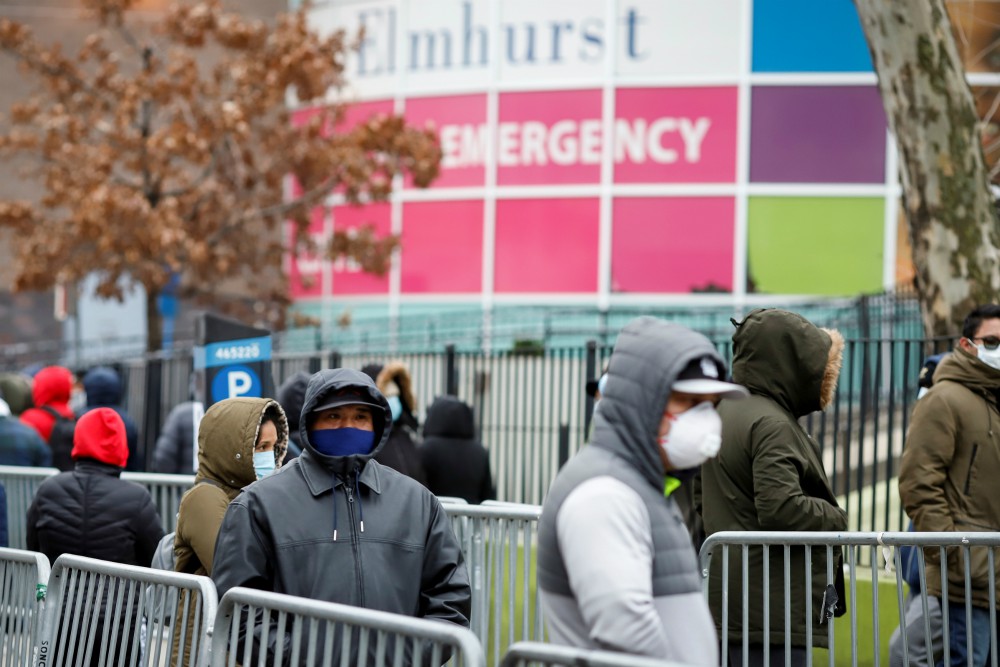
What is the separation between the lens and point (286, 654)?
4066 mm

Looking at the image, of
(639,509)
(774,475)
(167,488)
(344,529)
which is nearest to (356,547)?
(344,529)

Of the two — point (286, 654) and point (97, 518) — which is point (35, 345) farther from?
point (286, 654)

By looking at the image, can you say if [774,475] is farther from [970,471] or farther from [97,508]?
[97,508]

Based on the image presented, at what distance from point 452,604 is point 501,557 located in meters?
1.82

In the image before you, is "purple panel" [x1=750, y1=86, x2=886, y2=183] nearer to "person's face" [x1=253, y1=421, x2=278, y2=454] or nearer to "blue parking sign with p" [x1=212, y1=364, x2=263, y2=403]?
"blue parking sign with p" [x1=212, y1=364, x2=263, y2=403]

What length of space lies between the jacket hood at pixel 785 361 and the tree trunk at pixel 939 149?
178 inches

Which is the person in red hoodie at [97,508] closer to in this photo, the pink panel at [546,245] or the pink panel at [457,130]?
the pink panel at [546,245]

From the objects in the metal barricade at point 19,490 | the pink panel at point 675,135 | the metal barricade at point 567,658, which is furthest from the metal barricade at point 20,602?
the pink panel at point 675,135

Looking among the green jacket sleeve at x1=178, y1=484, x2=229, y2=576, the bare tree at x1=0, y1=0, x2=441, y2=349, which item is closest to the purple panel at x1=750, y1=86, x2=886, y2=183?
the bare tree at x1=0, y1=0, x2=441, y2=349

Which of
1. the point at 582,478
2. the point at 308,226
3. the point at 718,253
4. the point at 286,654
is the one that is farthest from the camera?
the point at 308,226

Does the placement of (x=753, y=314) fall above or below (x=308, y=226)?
below

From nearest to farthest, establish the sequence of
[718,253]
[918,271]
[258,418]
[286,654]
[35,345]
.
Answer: [286,654], [258,418], [918,271], [718,253], [35,345]

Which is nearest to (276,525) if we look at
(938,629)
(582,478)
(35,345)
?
(582,478)

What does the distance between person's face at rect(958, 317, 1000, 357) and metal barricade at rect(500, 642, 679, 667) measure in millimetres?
3849
